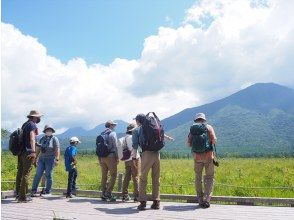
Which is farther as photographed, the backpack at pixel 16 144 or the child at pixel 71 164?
the child at pixel 71 164

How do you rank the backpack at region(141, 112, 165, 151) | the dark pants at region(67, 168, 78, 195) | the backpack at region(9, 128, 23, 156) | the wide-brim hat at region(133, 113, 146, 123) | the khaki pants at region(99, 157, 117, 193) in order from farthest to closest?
the dark pants at region(67, 168, 78, 195) → the khaki pants at region(99, 157, 117, 193) → the backpack at region(9, 128, 23, 156) → the wide-brim hat at region(133, 113, 146, 123) → the backpack at region(141, 112, 165, 151)

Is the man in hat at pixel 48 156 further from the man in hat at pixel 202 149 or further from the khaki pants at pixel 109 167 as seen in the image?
the man in hat at pixel 202 149

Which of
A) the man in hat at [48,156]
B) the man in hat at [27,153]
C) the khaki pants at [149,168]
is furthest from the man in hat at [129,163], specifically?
the man in hat at [27,153]

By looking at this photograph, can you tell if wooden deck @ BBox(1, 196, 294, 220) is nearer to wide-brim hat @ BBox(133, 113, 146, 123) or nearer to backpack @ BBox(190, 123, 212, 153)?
backpack @ BBox(190, 123, 212, 153)

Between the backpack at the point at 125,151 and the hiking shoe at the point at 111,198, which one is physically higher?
the backpack at the point at 125,151

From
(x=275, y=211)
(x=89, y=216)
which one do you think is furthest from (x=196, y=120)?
(x=89, y=216)

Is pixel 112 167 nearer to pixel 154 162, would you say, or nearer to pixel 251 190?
pixel 154 162

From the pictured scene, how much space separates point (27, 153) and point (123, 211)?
2.94 m

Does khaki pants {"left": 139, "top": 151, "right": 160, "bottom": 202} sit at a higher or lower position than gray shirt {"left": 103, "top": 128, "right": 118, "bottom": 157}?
lower

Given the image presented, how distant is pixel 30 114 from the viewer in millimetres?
10258

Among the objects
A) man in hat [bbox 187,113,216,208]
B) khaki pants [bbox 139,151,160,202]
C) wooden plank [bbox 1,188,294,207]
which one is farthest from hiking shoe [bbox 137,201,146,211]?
wooden plank [bbox 1,188,294,207]

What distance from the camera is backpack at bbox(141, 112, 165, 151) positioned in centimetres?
905

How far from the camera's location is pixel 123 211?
28.2 ft

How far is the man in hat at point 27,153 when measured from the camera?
9.97 metres
